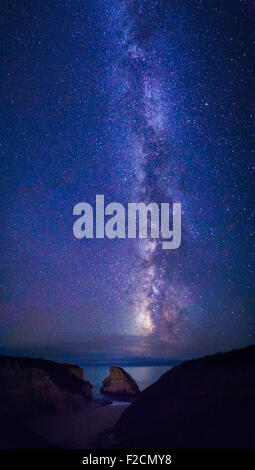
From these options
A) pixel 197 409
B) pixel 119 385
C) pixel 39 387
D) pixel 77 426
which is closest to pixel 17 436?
pixel 77 426

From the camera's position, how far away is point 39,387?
11.9 m

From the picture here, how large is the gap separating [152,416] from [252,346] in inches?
117

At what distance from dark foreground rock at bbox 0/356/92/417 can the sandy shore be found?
0.45 meters

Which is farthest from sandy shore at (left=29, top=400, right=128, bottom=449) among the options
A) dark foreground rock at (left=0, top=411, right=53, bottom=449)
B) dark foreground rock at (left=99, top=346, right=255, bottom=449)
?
dark foreground rock at (left=99, top=346, right=255, bottom=449)

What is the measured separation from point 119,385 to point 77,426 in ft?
9.86

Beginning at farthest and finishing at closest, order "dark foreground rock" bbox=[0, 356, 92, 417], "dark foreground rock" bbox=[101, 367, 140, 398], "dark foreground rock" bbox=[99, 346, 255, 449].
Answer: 1. "dark foreground rock" bbox=[101, 367, 140, 398]
2. "dark foreground rock" bbox=[0, 356, 92, 417]
3. "dark foreground rock" bbox=[99, 346, 255, 449]

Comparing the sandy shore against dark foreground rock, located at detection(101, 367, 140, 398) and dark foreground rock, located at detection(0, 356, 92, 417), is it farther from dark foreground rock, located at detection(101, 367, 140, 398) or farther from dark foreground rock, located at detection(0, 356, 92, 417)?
dark foreground rock, located at detection(101, 367, 140, 398)

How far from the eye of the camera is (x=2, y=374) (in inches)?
427

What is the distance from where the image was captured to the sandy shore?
29.4ft

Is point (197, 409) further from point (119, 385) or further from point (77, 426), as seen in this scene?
point (119, 385)

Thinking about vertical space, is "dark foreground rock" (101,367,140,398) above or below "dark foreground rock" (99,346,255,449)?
above
